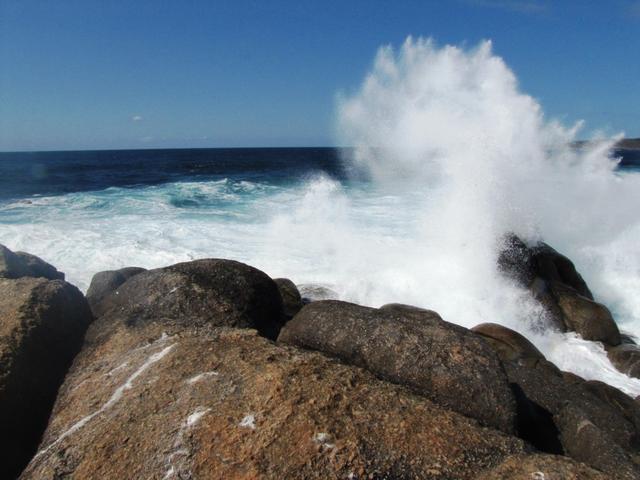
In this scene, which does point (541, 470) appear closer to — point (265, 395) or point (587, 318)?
point (265, 395)

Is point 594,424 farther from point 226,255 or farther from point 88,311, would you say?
point 226,255

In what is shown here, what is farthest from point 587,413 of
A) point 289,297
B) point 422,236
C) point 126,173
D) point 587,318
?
point 126,173

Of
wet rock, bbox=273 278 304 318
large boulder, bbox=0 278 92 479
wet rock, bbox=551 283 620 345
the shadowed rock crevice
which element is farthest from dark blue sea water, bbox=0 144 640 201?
the shadowed rock crevice

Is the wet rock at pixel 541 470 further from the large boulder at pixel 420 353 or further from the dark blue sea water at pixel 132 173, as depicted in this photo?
the dark blue sea water at pixel 132 173

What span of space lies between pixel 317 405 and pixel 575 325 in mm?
6832

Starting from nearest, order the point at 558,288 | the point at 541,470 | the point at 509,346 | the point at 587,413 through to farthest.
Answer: the point at 541,470 → the point at 587,413 → the point at 509,346 → the point at 558,288

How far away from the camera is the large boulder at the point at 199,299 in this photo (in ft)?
16.5

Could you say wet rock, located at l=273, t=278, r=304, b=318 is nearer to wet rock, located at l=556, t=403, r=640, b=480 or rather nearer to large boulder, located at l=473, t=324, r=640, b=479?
large boulder, located at l=473, t=324, r=640, b=479

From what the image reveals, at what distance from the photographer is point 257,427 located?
2.88m

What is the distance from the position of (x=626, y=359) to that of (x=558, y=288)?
1.94m

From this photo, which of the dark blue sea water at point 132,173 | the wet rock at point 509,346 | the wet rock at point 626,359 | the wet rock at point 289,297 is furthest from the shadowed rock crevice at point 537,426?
the dark blue sea water at point 132,173

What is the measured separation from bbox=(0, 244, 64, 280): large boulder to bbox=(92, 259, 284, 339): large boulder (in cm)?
147

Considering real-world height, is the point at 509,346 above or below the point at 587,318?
above

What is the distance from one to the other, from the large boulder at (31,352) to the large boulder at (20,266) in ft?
3.73
